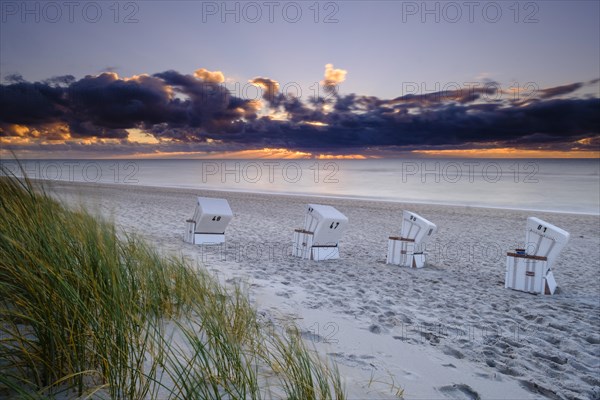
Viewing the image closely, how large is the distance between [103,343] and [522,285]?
5.83 meters

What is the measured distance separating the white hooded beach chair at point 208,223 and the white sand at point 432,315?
283 mm

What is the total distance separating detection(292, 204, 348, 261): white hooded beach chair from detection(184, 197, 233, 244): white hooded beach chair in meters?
1.56

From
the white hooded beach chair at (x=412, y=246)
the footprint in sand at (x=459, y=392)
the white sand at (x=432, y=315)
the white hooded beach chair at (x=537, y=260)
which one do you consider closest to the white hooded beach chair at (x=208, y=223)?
the white sand at (x=432, y=315)

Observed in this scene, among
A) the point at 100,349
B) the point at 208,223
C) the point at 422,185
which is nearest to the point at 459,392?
the point at 100,349

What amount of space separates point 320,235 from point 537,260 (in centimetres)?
326

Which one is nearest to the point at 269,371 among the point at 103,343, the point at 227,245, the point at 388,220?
the point at 103,343

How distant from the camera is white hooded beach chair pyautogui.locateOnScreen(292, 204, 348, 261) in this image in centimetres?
738

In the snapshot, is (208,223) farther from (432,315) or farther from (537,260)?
(537,260)

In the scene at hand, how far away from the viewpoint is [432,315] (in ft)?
15.1

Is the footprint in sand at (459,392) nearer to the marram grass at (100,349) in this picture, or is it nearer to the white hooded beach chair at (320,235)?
the marram grass at (100,349)

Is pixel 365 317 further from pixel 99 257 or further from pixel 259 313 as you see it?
pixel 99 257

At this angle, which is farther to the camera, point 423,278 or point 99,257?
point 423,278

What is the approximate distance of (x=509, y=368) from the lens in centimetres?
337

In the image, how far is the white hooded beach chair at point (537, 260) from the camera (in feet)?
19.8
